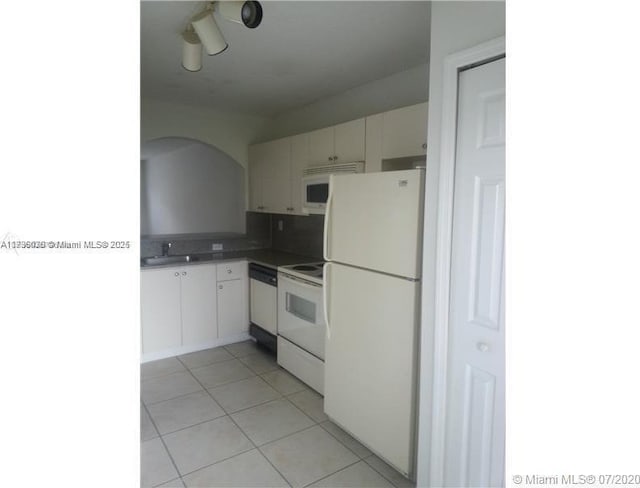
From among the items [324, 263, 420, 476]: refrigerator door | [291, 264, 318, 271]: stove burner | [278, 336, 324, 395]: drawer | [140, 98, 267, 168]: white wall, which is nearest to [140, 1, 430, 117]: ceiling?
[140, 98, 267, 168]: white wall

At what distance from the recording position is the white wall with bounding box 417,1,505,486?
1319 mm

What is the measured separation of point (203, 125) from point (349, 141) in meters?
1.83

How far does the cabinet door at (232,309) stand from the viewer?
3580mm

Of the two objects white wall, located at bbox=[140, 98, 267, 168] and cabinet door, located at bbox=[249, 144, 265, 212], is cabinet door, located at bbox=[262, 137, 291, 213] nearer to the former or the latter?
cabinet door, located at bbox=[249, 144, 265, 212]

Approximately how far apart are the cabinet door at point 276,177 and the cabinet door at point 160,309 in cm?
113

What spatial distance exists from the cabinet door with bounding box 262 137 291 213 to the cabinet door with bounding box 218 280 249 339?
868 mm

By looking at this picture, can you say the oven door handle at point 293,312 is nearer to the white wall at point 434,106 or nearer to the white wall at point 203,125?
the white wall at point 434,106

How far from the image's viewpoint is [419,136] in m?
2.14

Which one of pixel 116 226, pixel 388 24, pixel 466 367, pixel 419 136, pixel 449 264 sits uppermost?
pixel 388 24

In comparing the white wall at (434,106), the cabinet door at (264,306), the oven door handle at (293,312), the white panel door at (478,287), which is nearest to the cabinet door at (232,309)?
the cabinet door at (264,306)

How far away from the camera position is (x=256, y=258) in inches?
143

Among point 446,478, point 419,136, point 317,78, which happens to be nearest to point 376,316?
point 446,478
